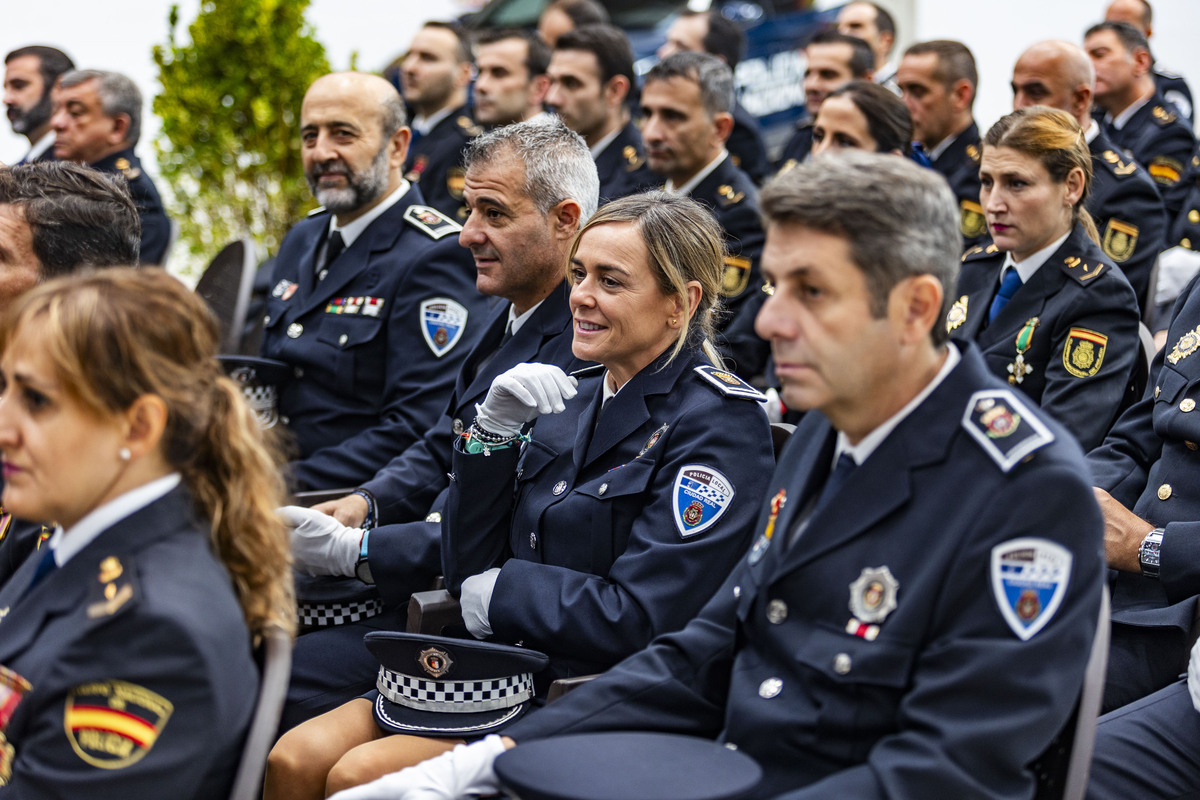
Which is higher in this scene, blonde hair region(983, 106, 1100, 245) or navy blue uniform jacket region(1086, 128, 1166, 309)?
blonde hair region(983, 106, 1100, 245)

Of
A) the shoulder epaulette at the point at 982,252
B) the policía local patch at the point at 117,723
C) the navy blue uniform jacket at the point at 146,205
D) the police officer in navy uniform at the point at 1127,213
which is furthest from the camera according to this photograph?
the navy blue uniform jacket at the point at 146,205

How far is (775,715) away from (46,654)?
0.93 m

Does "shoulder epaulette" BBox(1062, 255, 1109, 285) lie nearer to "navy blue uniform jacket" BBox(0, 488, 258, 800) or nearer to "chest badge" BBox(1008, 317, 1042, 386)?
"chest badge" BBox(1008, 317, 1042, 386)

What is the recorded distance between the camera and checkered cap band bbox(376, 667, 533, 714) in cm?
205

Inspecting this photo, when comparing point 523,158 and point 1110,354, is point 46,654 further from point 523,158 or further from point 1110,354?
point 1110,354

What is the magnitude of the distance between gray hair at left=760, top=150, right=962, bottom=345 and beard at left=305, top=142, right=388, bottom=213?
2.13 meters

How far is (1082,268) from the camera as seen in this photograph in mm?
2902

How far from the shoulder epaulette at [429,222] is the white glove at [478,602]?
4.31 ft

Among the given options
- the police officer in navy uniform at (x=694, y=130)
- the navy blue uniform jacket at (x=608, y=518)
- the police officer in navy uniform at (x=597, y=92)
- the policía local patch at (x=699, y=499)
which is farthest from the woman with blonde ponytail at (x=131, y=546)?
the police officer in navy uniform at (x=597, y=92)

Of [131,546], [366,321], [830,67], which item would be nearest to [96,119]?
[366,321]

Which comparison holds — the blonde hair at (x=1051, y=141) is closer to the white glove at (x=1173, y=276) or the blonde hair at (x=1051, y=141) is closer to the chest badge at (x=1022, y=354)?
the chest badge at (x=1022, y=354)

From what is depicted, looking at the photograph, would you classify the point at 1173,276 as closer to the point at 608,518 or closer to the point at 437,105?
the point at 608,518

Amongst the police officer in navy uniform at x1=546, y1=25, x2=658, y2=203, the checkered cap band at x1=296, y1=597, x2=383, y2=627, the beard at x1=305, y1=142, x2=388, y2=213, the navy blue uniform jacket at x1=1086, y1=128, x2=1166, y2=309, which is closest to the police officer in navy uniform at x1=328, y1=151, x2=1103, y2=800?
the checkered cap band at x1=296, y1=597, x2=383, y2=627

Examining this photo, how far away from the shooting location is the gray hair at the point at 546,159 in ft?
9.18
